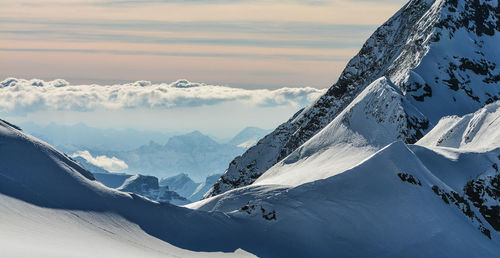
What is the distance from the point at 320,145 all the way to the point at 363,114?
39.0 ft

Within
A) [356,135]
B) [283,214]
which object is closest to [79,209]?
[283,214]

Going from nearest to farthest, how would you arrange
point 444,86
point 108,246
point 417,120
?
point 108,246 < point 417,120 < point 444,86

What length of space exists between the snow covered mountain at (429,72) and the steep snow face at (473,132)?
15338mm

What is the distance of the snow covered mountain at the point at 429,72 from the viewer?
14550cm

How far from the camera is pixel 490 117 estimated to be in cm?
11381

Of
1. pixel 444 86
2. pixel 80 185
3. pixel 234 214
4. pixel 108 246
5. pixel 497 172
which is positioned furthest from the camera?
pixel 444 86

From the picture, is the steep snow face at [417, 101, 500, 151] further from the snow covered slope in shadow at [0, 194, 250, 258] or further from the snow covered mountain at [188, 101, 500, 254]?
the snow covered slope in shadow at [0, 194, 250, 258]

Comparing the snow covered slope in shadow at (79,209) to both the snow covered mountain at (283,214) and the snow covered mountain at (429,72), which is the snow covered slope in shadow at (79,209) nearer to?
the snow covered mountain at (283,214)

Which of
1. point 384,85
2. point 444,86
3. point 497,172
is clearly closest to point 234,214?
point 497,172

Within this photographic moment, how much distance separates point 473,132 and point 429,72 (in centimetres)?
4665

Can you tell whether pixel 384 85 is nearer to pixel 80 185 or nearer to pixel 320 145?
pixel 320 145

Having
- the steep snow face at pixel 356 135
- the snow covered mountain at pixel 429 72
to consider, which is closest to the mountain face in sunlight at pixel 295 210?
the steep snow face at pixel 356 135

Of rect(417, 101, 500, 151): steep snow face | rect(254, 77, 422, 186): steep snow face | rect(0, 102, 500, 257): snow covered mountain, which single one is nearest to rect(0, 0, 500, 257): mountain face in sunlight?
rect(0, 102, 500, 257): snow covered mountain

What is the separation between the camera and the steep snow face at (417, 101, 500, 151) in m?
109
